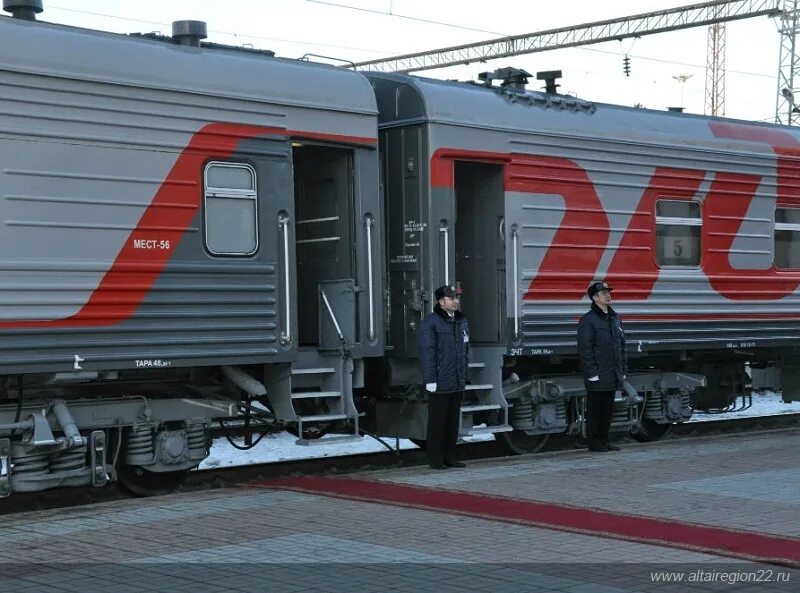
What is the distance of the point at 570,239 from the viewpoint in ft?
49.1

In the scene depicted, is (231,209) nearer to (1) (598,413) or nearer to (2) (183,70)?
(2) (183,70)

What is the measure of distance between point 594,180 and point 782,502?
550 cm

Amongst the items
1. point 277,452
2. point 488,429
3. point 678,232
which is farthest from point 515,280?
point 277,452

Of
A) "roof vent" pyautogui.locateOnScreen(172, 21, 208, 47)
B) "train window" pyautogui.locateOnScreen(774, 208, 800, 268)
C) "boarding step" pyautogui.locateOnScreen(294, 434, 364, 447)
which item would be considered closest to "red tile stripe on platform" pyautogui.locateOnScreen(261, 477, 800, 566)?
"boarding step" pyautogui.locateOnScreen(294, 434, 364, 447)

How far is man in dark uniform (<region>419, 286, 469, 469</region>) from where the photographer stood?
13.0 m

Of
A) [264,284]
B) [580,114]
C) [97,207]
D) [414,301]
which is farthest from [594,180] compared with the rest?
[97,207]

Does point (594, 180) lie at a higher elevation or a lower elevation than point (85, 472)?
higher

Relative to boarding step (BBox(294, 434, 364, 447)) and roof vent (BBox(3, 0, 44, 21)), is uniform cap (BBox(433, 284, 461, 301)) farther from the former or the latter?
roof vent (BBox(3, 0, 44, 21))

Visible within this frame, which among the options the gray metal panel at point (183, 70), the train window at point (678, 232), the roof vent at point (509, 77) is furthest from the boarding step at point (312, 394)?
the train window at point (678, 232)

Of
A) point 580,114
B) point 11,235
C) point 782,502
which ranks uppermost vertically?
point 580,114

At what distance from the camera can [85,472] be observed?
447 inches

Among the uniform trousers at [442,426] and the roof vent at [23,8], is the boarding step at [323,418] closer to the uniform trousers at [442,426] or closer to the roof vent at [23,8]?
the uniform trousers at [442,426]

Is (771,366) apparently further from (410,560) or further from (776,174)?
(410,560)

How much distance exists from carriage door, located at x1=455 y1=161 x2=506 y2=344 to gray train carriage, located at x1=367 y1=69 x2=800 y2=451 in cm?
2
